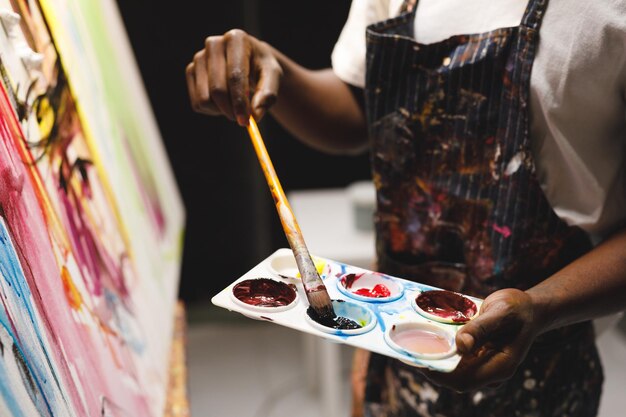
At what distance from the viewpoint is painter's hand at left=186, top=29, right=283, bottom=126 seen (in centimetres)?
79

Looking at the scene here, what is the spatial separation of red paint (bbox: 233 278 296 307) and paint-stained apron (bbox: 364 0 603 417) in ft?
1.03

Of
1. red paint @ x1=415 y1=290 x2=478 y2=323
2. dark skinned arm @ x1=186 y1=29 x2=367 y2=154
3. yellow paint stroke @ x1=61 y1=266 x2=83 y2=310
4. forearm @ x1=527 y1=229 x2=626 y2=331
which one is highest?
dark skinned arm @ x1=186 y1=29 x2=367 y2=154

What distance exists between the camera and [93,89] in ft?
3.55

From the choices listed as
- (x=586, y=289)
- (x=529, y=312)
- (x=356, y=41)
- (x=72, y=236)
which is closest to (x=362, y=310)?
(x=529, y=312)

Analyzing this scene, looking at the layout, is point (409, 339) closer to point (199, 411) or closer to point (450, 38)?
point (450, 38)

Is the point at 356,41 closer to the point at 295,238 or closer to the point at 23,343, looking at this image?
the point at 295,238

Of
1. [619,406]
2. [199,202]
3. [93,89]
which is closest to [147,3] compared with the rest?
[199,202]

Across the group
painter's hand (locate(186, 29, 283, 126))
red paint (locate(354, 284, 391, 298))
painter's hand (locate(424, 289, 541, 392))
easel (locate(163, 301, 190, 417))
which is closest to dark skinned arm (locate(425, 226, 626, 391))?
painter's hand (locate(424, 289, 541, 392))

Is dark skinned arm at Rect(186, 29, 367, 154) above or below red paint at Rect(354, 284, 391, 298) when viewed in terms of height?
above

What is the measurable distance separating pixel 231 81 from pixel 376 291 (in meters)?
0.33

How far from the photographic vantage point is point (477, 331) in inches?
24.2

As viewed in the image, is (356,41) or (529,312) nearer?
(529,312)

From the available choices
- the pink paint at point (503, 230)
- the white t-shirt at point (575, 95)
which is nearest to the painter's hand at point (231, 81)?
the white t-shirt at point (575, 95)

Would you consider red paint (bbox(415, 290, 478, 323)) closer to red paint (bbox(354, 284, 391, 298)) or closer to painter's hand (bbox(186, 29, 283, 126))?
red paint (bbox(354, 284, 391, 298))
